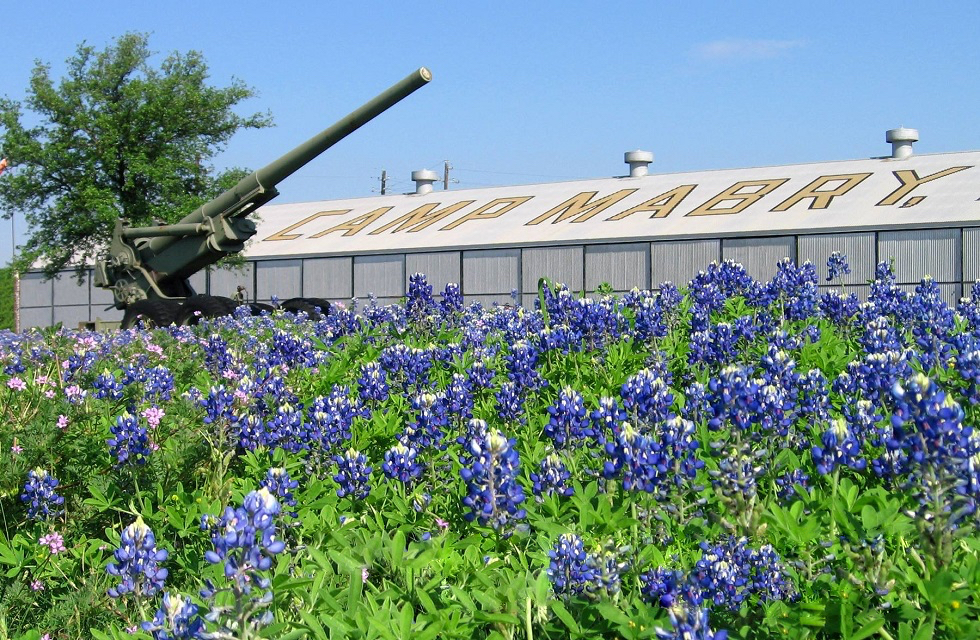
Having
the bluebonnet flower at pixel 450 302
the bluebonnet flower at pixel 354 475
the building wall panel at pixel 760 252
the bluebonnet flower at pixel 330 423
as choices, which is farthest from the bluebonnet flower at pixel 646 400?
the building wall panel at pixel 760 252

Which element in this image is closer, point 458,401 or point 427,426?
point 427,426

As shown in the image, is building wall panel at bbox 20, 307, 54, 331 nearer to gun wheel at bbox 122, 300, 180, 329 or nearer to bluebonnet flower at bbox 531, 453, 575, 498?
gun wheel at bbox 122, 300, 180, 329

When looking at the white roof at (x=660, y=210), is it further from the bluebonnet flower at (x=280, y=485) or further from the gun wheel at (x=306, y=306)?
the bluebonnet flower at (x=280, y=485)

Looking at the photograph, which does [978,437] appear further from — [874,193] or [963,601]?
[874,193]

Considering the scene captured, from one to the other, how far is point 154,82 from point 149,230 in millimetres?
17570

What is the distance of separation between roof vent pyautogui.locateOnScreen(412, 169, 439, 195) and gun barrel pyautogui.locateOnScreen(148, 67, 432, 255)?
22.8 metres

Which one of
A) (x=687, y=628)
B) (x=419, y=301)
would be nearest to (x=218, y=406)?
(x=687, y=628)

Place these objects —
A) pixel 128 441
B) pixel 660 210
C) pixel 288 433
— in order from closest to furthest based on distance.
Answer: pixel 128 441 < pixel 288 433 < pixel 660 210

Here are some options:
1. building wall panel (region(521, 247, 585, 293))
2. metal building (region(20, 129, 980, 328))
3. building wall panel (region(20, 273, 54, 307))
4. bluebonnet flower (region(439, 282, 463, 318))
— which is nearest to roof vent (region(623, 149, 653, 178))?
metal building (region(20, 129, 980, 328))

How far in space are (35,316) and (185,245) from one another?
1986cm

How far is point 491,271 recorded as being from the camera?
3028cm

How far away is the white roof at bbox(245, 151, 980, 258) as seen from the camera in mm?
27156

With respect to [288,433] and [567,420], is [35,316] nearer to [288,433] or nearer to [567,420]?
[288,433]

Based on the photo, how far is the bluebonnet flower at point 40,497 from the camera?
4.56 metres
